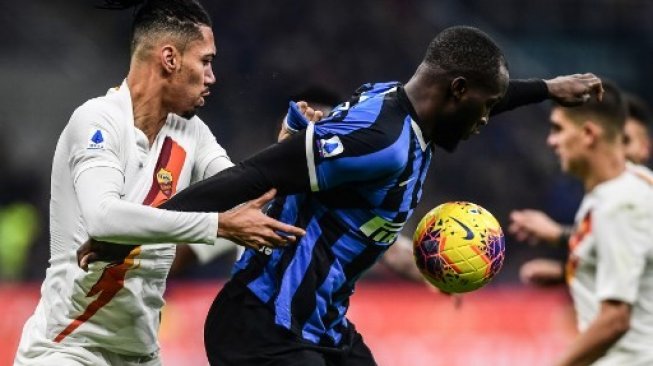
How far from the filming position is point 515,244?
1234cm

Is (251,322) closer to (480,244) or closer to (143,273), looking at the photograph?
(143,273)

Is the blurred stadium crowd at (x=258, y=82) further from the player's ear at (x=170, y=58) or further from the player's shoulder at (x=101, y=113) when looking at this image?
the player's shoulder at (x=101, y=113)

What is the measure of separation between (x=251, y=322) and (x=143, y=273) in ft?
1.77

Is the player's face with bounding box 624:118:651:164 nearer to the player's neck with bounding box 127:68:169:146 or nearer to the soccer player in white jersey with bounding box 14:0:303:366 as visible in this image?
the soccer player in white jersey with bounding box 14:0:303:366

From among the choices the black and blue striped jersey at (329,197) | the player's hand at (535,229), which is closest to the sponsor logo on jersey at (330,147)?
the black and blue striped jersey at (329,197)

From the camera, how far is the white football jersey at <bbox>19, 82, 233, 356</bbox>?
429 centimetres

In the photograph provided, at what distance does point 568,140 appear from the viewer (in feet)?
21.1

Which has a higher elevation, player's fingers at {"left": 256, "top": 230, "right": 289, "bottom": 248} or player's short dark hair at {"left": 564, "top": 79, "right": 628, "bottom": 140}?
player's fingers at {"left": 256, "top": 230, "right": 289, "bottom": 248}

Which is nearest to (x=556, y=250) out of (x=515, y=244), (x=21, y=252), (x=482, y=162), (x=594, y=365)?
(x=515, y=244)

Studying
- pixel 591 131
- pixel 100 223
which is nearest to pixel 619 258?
pixel 591 131

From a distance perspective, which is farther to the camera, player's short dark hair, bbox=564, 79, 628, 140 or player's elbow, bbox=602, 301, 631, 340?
player's short dark hair, bbox=564, 79, 628, 140

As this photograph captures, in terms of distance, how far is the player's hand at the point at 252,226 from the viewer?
383 centimetres

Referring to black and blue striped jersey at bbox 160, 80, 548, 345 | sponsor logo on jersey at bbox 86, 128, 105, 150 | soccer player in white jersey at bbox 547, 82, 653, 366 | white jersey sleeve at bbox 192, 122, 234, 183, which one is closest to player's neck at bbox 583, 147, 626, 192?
soccer player in white jersey at bbox 547, 82, 653, 366

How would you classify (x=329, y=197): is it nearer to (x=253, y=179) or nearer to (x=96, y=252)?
(x=253, y=179)
